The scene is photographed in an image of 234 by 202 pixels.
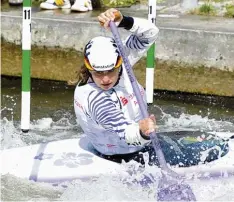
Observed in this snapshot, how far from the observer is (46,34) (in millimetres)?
7750

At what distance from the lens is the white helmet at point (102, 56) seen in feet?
13.8

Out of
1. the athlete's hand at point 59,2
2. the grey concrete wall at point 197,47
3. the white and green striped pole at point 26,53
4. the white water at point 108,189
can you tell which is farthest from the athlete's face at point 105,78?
the athlete's hand at point 59,2

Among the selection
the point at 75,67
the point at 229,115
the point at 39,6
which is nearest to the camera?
the point at 229,115

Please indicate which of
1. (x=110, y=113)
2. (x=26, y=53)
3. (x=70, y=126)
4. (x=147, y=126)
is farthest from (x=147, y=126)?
(x=70, y=126)

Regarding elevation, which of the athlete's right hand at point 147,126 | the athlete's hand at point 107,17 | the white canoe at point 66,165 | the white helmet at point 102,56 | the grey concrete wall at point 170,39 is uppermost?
the athlete's hand at point 107,17

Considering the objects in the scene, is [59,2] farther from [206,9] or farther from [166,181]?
[166,181]

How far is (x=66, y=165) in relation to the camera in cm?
459

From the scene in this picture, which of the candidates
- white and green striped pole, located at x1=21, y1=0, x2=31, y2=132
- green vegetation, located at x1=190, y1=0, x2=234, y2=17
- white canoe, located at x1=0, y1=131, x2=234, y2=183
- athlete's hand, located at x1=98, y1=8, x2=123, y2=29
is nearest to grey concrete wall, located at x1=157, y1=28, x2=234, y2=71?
green vegetation, located at x1=190, y1=0, x2=234, y2=17

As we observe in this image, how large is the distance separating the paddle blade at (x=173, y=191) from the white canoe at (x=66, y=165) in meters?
0.20

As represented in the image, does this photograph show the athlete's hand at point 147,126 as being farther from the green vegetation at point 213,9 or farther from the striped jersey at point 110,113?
the green vegetation at point 213,9

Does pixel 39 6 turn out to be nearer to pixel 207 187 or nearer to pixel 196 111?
pixel 196 111

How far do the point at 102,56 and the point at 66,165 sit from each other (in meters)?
0.79

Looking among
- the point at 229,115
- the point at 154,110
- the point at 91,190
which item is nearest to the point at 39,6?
the point at 154,110

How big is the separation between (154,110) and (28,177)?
2656 mm
